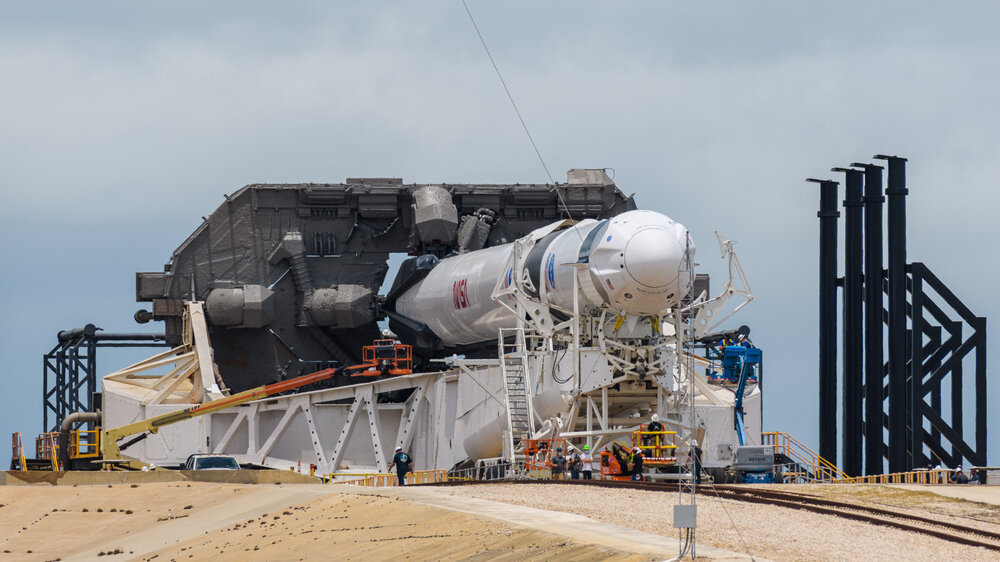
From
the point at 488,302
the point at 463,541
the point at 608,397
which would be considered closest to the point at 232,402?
the point at 488,302

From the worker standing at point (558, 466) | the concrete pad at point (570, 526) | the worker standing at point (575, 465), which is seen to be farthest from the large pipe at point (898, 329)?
the concrete pad at point (570, 526)

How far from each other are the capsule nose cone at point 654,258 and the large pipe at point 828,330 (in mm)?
15160

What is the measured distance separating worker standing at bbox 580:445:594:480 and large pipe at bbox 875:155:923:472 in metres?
13.0

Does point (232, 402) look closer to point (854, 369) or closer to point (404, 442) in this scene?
point (404, 442)

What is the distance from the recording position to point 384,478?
4797 cm

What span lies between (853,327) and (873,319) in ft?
3.80

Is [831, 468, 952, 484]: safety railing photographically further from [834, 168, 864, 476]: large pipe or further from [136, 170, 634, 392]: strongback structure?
[136, 170, 634, 392]: strongback structure

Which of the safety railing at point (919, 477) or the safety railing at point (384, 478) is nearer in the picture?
the safety railing at point (919, 477)

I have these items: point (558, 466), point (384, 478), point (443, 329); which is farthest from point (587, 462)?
point (443, 329)

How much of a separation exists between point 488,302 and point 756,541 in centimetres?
2405

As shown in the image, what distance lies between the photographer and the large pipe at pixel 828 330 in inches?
1989

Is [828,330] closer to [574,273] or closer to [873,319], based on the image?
[873,319]

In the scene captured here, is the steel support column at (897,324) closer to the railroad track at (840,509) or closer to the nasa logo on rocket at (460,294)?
the nasa logo on rocket at (460,294)

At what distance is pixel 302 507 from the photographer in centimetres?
3180
